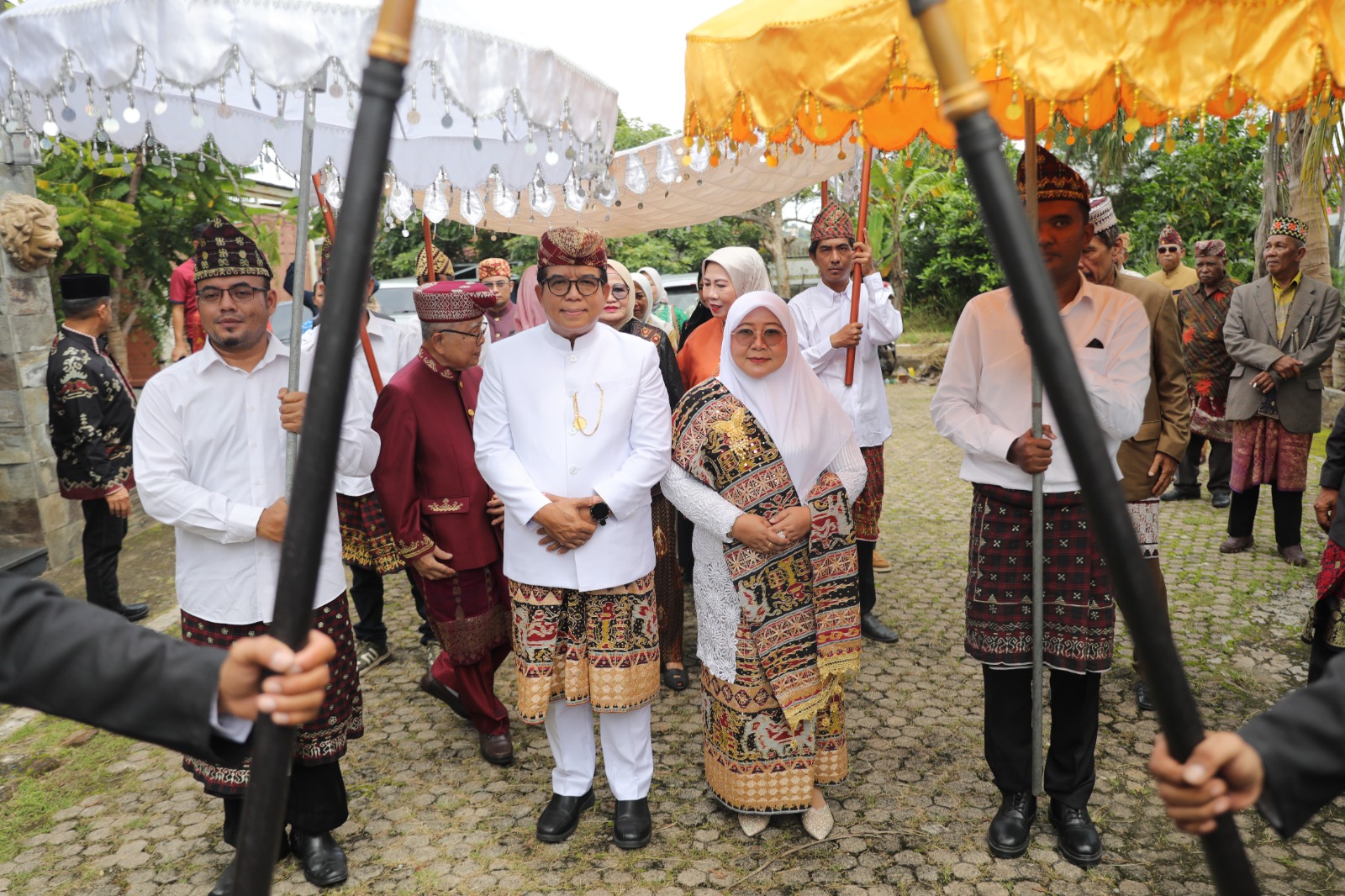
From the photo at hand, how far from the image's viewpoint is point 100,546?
5617mm

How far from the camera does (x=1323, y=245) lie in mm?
9594

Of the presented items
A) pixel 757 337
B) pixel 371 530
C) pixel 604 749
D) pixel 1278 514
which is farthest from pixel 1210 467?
pixel 371 530

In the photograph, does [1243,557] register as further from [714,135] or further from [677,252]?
[677,252]

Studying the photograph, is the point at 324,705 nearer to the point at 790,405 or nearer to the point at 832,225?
the point at 790,405

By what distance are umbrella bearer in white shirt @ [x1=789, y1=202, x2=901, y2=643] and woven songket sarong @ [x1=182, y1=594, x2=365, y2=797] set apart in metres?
2.83

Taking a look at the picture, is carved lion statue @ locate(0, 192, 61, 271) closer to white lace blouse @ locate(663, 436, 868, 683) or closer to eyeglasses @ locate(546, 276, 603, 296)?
eyeglasses @ locate(546, 276, 603, 296)

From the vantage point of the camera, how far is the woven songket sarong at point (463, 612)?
403 centimetres

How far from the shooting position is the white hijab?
137 inches

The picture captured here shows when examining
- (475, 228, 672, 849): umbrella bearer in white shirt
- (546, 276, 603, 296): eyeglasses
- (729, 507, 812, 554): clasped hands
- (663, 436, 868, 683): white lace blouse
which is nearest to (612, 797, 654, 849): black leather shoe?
(475, 228, 672, 849): umbrella bearer in white shirt

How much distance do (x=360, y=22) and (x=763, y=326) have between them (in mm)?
1641

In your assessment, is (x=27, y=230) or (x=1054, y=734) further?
(x=27, y=230)

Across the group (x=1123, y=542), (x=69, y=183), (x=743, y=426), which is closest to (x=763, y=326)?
(x=743, y=426)

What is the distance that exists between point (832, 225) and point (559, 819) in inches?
131

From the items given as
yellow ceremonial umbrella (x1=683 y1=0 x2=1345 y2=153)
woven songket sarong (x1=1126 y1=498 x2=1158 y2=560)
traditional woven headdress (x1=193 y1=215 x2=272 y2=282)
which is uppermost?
yellow ceremonial umbrella (x1=683 y1=0 x2=1345 y2=153)
